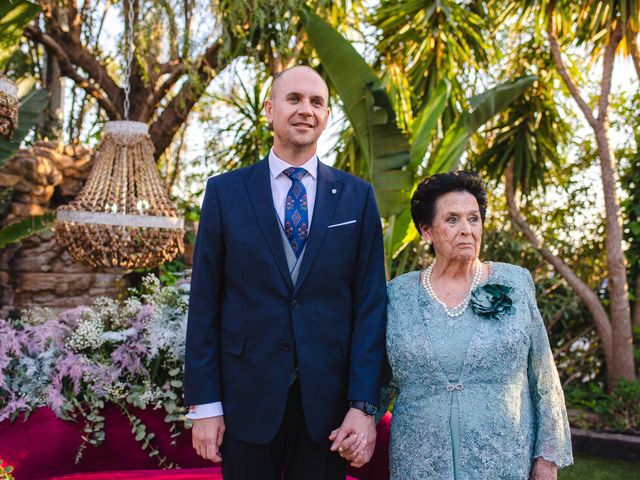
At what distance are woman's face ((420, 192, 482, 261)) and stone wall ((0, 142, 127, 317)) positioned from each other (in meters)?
4.87

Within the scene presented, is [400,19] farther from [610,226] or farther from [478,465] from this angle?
[478,465]

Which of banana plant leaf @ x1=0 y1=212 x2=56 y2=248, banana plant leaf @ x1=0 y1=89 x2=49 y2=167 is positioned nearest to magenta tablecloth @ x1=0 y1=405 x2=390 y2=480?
banana plant leaf @ x1=0 y1=212 x2=56 y2=248

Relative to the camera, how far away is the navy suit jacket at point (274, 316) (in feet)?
6.13

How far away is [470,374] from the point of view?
188 centimetres

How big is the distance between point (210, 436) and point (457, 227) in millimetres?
949

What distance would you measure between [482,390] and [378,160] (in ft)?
9.81

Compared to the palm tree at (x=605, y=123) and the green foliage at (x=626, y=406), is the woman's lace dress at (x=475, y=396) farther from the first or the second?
the palm tree at (x=605, y=123)

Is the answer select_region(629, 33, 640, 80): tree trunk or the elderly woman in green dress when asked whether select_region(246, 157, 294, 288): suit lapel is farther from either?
select_region(629, 33, 640, 80): tree trunk

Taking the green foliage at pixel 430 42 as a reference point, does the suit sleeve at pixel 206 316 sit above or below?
below

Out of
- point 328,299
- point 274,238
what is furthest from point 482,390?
point 274,238

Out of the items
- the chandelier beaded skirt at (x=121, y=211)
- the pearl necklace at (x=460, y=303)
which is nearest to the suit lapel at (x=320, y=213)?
the pearl necklace at (x=460, y=303)

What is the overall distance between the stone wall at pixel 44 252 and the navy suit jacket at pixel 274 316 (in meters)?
4.65

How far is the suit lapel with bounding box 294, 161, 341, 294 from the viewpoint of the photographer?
1892 millimetres

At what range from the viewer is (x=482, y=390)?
1877 millimetres
